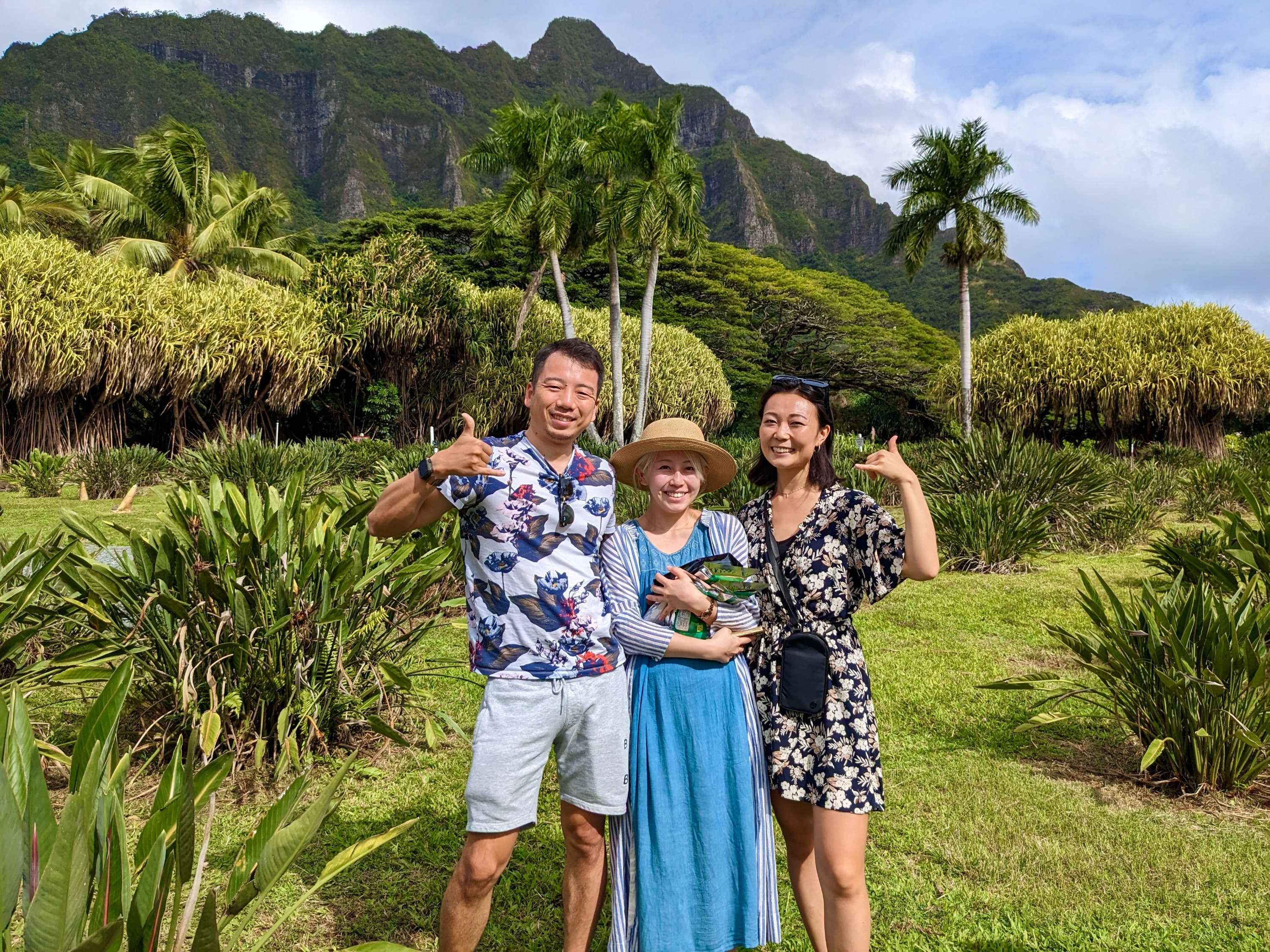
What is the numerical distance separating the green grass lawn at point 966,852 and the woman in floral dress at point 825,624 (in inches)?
26.4

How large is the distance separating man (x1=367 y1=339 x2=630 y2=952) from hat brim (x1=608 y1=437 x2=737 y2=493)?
211 millimetres

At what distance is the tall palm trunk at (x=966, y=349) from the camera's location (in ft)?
79.2

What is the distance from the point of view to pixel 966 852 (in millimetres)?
3240

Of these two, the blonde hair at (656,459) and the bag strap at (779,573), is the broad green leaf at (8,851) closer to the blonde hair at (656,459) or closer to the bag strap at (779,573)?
the blonde hair at (656,459)

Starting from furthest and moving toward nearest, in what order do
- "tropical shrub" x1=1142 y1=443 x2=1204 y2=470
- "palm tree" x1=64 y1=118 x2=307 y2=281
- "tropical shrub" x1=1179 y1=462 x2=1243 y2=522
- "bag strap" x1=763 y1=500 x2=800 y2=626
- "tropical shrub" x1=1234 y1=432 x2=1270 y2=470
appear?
"palm tree" x1=64 y1=118 x2=307 y2=281 → "tropical shrub" x1=1142 y1=443 x2=1204 y2=470 → "tropical shrub" x1=1234 y1=432 x2=1270 y2=470 → "tropical shrub" x1=1179 y1=462 x2=1243 y2=522 → "bag strap" x1=763 y1=500 x2=800 y2=626

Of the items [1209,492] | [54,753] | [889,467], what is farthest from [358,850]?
[1209,492]

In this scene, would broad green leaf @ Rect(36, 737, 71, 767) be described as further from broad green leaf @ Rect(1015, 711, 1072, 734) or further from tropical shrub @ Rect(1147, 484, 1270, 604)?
tropical shrub @ Rect(1147, 484, 1270, 604)

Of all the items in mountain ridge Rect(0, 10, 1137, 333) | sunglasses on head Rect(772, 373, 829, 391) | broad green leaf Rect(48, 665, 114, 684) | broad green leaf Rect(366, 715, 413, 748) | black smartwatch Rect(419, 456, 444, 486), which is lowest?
broad green leaf Rect(366, 715, 413, 748)

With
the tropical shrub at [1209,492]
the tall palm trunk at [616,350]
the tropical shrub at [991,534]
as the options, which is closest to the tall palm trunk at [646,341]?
the tall palm trunk at [616,350]

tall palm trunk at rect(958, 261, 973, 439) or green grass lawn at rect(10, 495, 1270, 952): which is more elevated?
tall palm trunk at rect(958, 261, 973, 439)

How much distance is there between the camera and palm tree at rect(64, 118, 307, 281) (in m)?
25.0

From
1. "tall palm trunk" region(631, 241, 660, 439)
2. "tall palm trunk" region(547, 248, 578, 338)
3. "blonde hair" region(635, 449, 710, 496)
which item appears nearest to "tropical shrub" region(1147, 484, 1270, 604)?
"blonde hair" region(635, 449, 710, 496)

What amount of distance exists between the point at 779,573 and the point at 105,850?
1624mm

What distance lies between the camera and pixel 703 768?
2.12 metres
